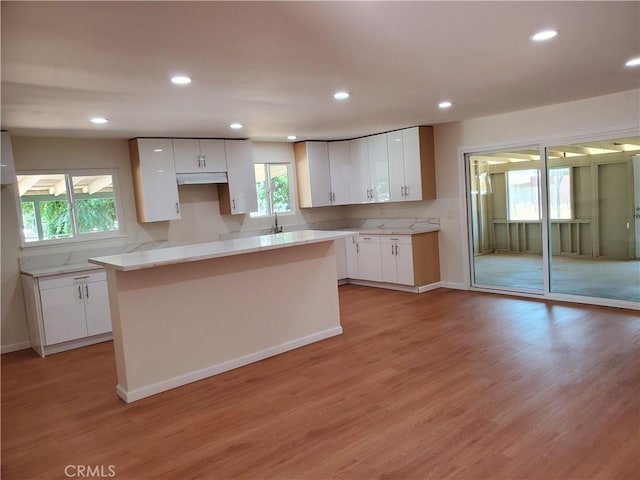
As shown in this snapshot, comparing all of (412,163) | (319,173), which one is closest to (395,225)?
(412,163)

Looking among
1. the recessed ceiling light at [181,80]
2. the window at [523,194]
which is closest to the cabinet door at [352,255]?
the window at [523,194]

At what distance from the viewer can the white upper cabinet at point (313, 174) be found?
7328mm

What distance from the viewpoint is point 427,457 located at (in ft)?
8.37

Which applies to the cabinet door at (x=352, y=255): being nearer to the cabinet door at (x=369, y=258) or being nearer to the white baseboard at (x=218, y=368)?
the cabinet door at (x=369, y=258)

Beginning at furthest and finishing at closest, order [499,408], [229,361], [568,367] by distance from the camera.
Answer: [229,361] → [568,367] → [499,408]

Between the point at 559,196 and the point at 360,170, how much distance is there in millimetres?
2948

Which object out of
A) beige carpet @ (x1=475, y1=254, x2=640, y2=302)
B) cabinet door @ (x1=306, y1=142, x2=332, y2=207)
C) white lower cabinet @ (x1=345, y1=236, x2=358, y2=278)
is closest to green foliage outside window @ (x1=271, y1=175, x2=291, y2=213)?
cabinet door @ (x1=306, y1=142, x2=332, y2=207)

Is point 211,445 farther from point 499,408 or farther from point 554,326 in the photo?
point 554,326

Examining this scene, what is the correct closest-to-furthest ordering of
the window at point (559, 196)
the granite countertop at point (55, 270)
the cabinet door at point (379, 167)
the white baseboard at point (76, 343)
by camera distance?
the granite countertop at point (55, 270), the white baseboard at point (76, 343), the window at point (559, 196), the cabinet door at point (379, 167)

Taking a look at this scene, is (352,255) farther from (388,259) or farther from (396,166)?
(396,166)

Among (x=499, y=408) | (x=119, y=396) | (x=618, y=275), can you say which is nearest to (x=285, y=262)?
(x=119, y=396)

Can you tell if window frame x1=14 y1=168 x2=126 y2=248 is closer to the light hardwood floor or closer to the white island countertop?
the light hardwood floor

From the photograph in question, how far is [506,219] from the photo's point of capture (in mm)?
6812

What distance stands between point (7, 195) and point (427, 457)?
5083mm
